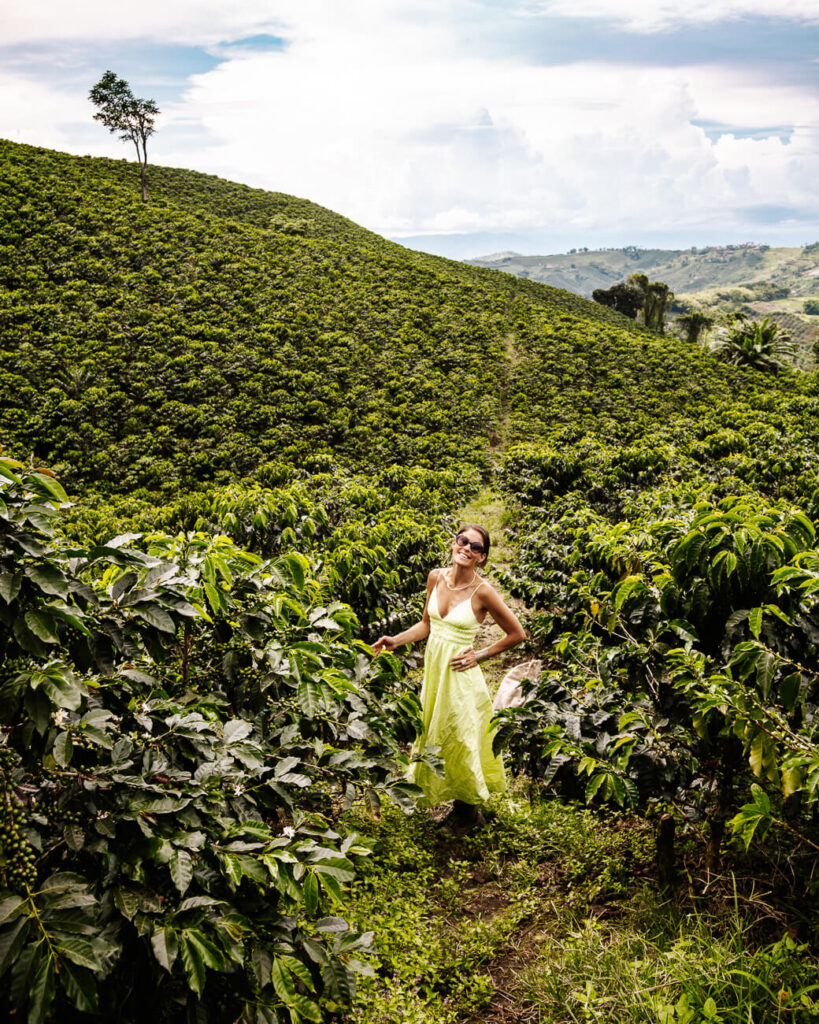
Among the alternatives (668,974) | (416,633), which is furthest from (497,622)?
(668,974)

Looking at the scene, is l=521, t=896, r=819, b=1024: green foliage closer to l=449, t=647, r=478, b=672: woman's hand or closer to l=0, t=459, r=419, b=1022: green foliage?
l=0, t=459, r=419, b=1022: green foliage

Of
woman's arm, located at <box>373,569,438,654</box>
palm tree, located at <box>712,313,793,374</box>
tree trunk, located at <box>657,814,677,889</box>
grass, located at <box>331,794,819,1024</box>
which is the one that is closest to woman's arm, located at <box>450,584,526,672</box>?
woman's arm, located at <box>373,569,438,654</box>

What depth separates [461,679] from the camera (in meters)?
3.12

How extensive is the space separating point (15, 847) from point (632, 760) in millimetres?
1955

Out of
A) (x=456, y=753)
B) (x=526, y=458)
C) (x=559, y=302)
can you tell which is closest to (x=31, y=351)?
Result: (x=526, y=458)

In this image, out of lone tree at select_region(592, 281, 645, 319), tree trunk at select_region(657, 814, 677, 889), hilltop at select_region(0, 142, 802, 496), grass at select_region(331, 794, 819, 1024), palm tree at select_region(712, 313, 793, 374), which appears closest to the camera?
grass at select_region(331, 794, 819, 1024)

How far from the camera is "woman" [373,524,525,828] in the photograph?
10.2ft

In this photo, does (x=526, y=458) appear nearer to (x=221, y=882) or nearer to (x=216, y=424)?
(x=216, y=424)

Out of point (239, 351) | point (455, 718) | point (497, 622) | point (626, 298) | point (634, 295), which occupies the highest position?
point (634, 295)

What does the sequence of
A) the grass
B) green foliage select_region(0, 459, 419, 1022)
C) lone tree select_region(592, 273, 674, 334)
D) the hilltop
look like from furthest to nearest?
1. lone tree select_region(592, 273, 674, 334)
2. the hilltop
3. the grass
4. green foliage select_region(0, 459, 419, 1022)

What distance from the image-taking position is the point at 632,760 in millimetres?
2287

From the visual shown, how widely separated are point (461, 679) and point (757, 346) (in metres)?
25.6

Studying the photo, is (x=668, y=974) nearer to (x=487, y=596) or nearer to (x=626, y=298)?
(x=487, y=596)

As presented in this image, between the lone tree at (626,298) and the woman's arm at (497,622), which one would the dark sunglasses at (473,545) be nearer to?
the woman's arm at (497,622)
